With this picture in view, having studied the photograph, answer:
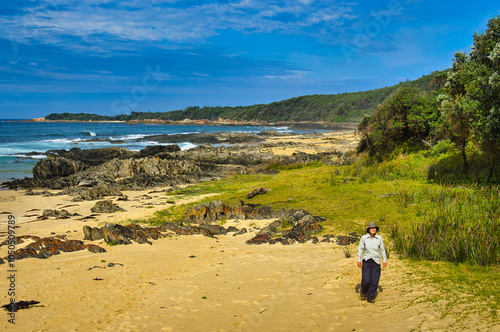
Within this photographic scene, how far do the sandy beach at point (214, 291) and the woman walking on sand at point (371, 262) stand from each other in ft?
0.73

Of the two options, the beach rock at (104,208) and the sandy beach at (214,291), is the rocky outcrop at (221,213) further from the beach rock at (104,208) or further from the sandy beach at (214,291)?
the beach rock at (104,208)

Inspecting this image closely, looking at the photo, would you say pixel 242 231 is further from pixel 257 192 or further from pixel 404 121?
pixel 404 121

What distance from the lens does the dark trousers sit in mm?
5699

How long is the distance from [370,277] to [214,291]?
2.82 m

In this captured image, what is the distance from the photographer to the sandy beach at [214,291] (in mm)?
5180

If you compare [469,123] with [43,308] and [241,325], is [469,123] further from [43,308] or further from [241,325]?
[43,308]

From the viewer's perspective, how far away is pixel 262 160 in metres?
31.9

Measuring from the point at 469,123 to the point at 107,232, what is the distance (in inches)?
447

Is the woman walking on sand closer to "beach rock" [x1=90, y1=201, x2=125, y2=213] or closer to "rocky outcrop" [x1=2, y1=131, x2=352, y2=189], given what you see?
"beach rock" [x1=90, y1=201, x2=125, y2=213]

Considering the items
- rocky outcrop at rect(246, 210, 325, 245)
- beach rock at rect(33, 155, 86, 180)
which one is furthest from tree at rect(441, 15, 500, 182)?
beach rock at rect(33, 155, 86, 180)

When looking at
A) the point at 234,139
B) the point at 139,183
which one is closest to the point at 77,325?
the point at 139,183

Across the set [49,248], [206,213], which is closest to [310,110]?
[206,213]

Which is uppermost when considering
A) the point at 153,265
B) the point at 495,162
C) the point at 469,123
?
the point at 469,123

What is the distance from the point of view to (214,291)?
261 inches
